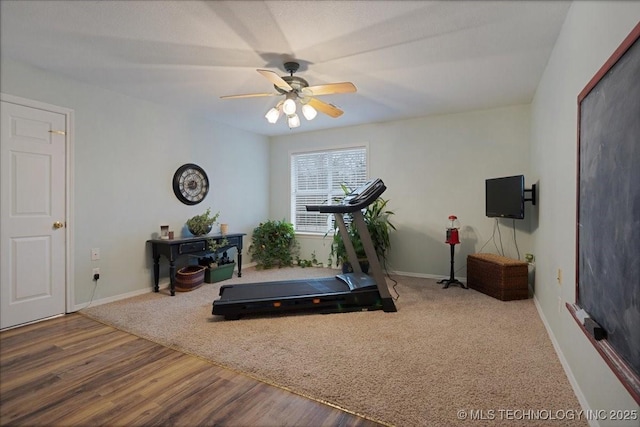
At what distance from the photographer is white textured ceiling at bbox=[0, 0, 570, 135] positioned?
1830mm

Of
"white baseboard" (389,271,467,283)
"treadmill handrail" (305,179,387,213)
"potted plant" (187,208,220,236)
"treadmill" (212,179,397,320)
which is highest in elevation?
"treadmill handrail" (305,179,387,213)

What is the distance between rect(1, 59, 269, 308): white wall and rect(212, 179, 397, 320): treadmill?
4.27 feet

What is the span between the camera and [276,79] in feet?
7.34

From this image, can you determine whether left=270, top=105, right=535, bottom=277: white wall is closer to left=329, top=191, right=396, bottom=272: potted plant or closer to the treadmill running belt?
left=329, top=191, right=396, bottom=272: potted plant

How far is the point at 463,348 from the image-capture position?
2.08 metres

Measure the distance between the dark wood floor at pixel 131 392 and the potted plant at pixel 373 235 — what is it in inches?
101

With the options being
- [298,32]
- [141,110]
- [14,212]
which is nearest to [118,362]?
[14,212]

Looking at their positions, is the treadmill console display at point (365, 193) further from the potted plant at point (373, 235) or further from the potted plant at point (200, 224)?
the potted plant at point (200, 224)

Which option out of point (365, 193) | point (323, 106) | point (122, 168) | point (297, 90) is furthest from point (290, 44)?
point (122, 168)

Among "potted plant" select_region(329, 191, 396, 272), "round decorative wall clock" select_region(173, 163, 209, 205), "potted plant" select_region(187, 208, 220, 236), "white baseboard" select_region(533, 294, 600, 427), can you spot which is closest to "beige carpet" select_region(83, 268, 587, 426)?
"white baseboard" select_region(533, 294, 600, 427)

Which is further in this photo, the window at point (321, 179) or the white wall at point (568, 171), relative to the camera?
the window at point (321, 179)

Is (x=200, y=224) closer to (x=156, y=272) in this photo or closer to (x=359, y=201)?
(x=156, y=272)

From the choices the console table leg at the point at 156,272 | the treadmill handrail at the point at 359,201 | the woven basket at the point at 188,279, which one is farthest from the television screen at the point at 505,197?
the console table leg at the point at 156,272

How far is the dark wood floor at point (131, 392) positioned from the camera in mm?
1382
